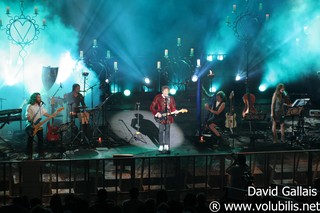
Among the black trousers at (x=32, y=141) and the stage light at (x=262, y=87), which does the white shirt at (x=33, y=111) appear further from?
the stage light at (x=262, y=87)

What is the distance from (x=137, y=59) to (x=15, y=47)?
610 centimetres

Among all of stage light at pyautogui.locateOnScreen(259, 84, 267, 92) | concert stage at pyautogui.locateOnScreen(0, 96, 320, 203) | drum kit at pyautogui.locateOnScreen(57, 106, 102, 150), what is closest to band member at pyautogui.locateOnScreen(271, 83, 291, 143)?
concert stage at pyautogui.locateOnScreen(0, 96, 320, 203)

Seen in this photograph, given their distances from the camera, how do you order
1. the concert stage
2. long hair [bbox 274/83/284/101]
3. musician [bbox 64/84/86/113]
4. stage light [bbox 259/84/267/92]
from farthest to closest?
stage light [bbox 259/84/267/92]
long hair [bbox 274/83/284/101]
musician [bbox 64/84/86/113]
the concert stage

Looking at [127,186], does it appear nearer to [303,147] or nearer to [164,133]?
[164,133]

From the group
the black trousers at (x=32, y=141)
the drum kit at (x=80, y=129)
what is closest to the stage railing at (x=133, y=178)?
the black trousers at (x=32, y=141)

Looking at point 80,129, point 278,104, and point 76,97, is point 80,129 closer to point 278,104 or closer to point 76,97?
point 76,97

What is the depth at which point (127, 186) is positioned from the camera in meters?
9.67

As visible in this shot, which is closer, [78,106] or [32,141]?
[32,141]

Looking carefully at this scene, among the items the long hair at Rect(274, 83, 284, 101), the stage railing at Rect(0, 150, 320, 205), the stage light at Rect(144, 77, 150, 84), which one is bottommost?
the stage railing at Rect(0, 150, 320, 205)

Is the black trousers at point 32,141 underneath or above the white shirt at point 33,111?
underneath

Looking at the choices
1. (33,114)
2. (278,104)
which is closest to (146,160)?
(33,114)

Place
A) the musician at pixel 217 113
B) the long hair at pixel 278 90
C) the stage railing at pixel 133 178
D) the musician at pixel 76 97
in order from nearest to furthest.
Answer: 1. the stage railing at pixel 133 178
2. the musician at pixel 76 97
3. the long hair at pixel 278 90
4. the musician at pixel 217 113

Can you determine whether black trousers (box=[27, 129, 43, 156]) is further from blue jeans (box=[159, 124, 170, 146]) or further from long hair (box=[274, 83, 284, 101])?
long hair (box=[274, 83, 284, 101])

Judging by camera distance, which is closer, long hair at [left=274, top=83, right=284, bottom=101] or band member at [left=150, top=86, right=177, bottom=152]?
band member at [left=150, top=86, right=177, bottom=152]
